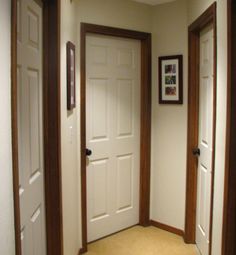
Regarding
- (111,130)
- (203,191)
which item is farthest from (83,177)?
(203,191)

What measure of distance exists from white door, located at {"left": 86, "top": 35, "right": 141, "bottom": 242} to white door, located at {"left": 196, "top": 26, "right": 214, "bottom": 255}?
72 centimetres

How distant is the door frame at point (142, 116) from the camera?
291 cm

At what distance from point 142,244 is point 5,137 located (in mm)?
2411

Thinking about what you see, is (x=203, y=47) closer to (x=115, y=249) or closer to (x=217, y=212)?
(x=217, y=212)

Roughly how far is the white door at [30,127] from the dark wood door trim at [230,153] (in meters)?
1.09

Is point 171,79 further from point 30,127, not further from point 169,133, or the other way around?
point 30,127

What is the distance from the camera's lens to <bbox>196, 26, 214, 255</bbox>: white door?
2.67 metres

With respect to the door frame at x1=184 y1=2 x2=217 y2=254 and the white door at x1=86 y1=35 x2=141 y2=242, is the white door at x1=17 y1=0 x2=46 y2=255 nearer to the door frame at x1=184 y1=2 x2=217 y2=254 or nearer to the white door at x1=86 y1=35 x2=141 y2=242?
the white door at x1=86 y1=35 x2=141 y2=242

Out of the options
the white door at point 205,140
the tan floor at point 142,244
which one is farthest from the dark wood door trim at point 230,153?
the tan floor at point 142,244

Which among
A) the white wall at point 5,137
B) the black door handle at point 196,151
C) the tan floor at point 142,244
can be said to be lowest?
the tan floor at point 142,244

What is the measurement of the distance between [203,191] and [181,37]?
4.77 ft

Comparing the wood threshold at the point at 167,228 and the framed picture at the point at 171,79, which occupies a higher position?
the framed picture at the point at 171,79

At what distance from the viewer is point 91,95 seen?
306 centimetres

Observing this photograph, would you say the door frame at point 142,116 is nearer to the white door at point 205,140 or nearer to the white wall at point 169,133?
the white wall at point 169,133
